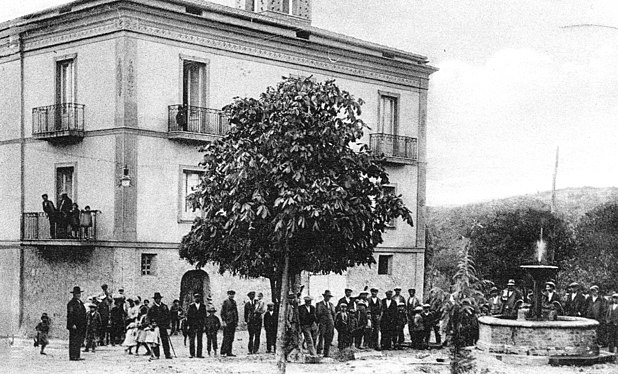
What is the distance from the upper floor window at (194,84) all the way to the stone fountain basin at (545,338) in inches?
462

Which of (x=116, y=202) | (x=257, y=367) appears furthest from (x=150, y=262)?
(x=257, y=367)

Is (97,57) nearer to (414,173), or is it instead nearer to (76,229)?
(76,229)

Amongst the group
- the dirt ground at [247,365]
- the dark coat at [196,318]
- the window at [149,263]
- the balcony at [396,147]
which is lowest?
the dirt ground at [247,365]

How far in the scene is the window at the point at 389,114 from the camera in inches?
1242

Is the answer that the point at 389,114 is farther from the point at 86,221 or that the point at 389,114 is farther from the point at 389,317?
the point at 86,221

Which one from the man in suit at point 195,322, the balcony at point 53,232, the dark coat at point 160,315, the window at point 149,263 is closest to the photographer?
the dark coat at point 160,315

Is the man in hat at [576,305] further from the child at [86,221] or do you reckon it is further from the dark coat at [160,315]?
the child at [86,221]

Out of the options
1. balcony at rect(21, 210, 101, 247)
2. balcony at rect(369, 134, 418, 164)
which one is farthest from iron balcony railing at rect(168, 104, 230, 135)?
balcony at rect(369, 134, 418, 164)

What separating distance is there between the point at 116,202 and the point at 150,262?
6.50 ft

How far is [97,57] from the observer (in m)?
24.9

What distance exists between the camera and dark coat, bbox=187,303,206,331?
63.7 feet

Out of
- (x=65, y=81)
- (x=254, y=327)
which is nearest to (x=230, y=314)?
(x=254, y=327)

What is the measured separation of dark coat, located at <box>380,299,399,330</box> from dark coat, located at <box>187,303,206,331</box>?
478 cm

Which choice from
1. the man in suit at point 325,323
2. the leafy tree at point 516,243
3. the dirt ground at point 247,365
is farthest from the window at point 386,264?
the man in suit at point 325,323
